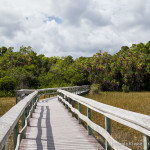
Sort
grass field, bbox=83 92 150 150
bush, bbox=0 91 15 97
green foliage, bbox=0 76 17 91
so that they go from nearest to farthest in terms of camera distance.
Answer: grass field, bbox=83 92 150 150, bush, bbox=0 91 15 97, green foliage, bbox=0 76 17 91

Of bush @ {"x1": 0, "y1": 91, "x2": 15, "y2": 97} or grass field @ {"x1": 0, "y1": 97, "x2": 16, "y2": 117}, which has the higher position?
bush @ {"x1": 0, "y1": 91, "x2": 15, "y2": 97}

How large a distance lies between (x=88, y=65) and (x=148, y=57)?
11.5 meters

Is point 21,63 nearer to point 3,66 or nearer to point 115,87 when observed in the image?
point 3,66

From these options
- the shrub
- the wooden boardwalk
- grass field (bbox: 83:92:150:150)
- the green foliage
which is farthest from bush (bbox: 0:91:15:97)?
the wooden boardwalk

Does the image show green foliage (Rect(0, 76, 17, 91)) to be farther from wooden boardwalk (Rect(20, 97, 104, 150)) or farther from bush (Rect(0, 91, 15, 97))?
wooden boardwalk (Rect(20, 97, 104, 150))

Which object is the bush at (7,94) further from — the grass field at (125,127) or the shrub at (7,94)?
the grass field at (125,127)

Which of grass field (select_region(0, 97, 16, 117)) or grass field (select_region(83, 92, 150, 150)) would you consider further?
grass field (select_region(0, 97, 16, 117))

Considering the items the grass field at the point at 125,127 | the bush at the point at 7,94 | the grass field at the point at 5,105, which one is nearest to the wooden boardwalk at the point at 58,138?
the grass field at the point at 125,127

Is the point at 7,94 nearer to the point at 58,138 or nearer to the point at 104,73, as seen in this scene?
the point at 104,73

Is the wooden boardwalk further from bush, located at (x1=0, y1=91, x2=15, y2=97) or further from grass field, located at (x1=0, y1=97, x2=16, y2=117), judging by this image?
bush, located at (x1=0, y1=91, x2=15, y2=97)

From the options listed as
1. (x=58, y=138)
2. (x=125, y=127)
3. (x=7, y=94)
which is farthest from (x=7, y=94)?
(x=58, y=138)

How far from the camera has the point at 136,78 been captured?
38.9 meters

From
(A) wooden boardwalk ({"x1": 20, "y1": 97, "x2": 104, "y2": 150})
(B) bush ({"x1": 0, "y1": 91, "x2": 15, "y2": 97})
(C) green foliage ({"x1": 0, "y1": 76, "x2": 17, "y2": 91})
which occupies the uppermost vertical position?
(C) green foliage ({"x1": 0, "y1": 76, "x2": 17, "y2": 91})

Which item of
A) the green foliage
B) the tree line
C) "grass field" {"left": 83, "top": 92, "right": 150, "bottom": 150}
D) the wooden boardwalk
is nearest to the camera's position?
the wooden boardwalk
